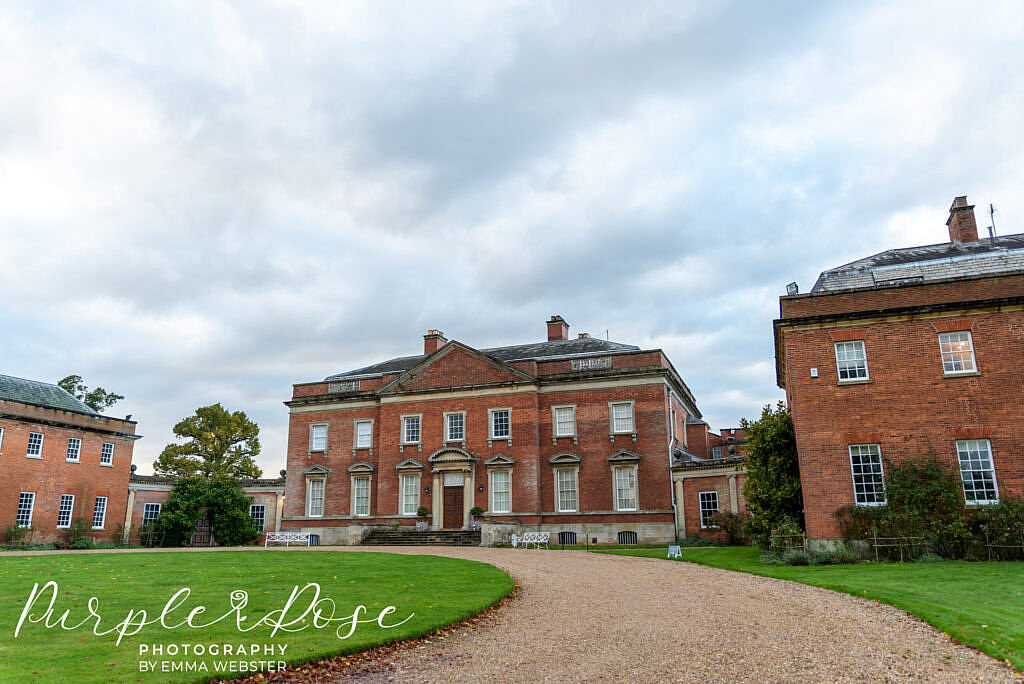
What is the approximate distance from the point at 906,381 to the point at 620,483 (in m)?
15.3

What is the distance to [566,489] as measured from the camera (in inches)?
1320

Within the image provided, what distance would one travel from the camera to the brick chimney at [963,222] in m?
25.0

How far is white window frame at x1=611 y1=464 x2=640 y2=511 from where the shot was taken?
1266 inches

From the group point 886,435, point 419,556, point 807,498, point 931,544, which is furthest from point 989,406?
point 419,556

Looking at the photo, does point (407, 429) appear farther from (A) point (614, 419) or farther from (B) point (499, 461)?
(A) point (614, 419)

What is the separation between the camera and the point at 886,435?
1984 centimetres

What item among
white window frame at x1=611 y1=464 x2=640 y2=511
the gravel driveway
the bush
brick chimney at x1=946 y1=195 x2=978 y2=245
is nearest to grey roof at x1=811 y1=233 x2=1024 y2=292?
brick chimney at x1=946 y1=195 x2=978 y2=245

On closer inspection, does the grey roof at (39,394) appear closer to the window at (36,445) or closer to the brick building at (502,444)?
the window at (36,445)

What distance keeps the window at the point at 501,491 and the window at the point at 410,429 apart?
4.92 m

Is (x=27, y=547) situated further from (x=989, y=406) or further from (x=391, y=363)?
(x=989, y=406)

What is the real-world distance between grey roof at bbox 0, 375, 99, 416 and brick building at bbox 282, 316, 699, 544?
1193 cm

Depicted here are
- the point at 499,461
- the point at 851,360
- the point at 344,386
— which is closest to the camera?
the point at 851,360

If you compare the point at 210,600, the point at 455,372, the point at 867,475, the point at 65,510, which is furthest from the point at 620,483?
the point at 65,510

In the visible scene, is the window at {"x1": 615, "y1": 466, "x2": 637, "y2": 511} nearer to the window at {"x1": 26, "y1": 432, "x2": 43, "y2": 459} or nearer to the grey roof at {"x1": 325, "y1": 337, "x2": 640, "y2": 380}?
the grey roof at {"x1": 325, "y1": 337, "x2": 640, "y2": 380}
